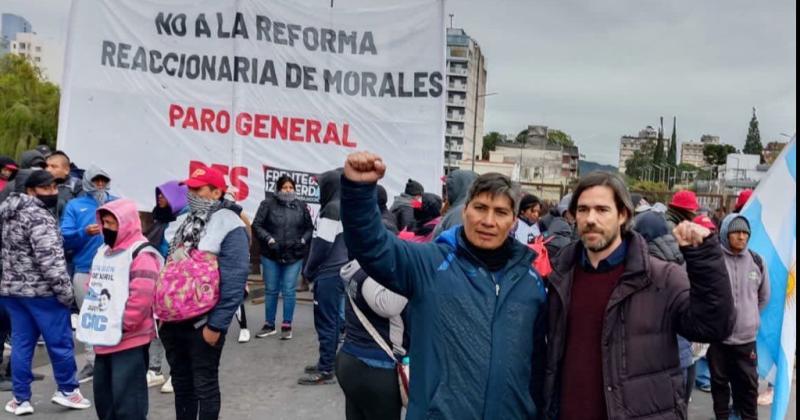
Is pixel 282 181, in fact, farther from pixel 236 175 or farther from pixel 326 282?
pixel 326 282

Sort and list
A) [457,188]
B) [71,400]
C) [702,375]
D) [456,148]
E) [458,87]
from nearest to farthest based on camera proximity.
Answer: [457,188] → [71,400] → [702,375] → [458,87] → [456,148]

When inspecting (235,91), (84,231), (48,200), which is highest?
(235,91)

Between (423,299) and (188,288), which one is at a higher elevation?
(423,299)

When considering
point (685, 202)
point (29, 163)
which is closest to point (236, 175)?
point (29, 163)

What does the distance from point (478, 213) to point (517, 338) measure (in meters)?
0.44

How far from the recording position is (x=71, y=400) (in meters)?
5.39

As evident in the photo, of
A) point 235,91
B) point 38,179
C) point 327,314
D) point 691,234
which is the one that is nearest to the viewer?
point 691,234

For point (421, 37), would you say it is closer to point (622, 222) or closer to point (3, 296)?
point (3, 296)

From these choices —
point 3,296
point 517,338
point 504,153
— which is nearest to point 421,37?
point 3,296

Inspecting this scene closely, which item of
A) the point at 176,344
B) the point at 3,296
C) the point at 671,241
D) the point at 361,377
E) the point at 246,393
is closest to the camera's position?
the point at 361,377

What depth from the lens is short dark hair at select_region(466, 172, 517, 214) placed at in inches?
99.2

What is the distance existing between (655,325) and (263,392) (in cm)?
434

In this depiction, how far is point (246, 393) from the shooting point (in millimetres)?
6012

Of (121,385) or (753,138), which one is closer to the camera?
(121,385)
